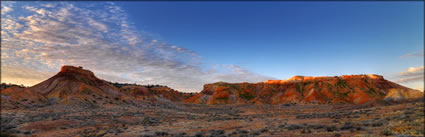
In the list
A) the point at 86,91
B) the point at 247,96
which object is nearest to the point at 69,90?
the point at 86,91

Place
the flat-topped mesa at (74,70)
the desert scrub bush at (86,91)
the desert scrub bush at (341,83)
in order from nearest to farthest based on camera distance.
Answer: the desert scrub bush at (86,91)
the flat-topped mesa at (74,70)
the desert scrub bush at (341,83)

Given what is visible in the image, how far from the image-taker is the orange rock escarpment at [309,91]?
253ft

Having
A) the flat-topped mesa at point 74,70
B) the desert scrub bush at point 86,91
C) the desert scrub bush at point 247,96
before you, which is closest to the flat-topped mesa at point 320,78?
the desert scrub bush at point 247,96

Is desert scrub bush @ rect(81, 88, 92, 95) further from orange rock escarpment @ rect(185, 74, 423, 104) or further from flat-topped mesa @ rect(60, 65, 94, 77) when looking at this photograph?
orange rock escarpment @ rect(185, 74, 423, 104)

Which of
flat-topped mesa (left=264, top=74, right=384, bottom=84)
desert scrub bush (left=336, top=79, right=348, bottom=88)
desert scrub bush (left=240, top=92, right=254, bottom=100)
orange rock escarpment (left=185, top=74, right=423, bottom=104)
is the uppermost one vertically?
flat-topped mesa (left=264, top=74, right=384, bottom=84)

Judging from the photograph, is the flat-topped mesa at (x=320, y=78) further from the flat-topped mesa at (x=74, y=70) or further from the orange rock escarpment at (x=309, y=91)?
the flat-topped mesa at (x=74, y=70)

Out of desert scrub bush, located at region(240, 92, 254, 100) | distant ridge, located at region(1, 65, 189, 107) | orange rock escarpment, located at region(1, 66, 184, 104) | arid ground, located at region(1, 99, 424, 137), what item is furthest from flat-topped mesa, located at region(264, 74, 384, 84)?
orange rock escarpment, located at region(1, 66, 184, 104)

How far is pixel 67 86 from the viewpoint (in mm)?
67125

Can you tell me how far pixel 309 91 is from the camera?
8538cm

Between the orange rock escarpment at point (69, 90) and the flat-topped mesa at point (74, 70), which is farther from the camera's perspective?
the flat-topped mesa at point (74, 70)

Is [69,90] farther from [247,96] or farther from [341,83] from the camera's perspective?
[341,83]

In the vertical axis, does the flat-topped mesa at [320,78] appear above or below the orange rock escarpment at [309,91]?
above

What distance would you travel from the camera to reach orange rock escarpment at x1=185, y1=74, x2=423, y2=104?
77125mm

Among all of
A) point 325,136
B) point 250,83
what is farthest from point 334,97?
point 325,136
